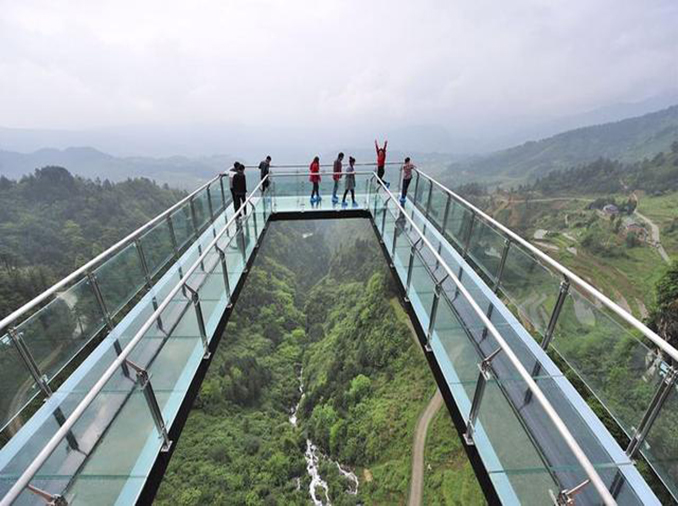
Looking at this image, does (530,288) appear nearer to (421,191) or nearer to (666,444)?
(666,444)

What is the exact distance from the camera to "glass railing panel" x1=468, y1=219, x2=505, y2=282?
5133 mm

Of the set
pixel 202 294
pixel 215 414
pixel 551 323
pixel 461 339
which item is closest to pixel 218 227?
pixel 202 294

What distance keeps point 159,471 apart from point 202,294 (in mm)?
1783

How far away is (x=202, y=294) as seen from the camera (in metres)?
4.10

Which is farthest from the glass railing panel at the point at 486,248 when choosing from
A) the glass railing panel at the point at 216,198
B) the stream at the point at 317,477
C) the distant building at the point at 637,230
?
the distant building at the point at 637,230

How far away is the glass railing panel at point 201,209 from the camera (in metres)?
7.09

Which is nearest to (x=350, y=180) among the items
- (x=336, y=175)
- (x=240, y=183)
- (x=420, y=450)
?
(x=336, y=175)

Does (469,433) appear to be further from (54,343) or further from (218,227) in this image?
(218,227)

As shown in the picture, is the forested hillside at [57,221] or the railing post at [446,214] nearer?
the railing post at [446,214]

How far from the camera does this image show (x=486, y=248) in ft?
18.1

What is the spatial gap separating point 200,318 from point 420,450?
110ft

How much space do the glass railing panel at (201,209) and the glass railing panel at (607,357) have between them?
6.52 metres

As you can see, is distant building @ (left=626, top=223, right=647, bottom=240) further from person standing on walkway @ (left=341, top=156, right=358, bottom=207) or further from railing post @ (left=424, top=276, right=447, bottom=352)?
railing post @ (left=424, top=276, right=447, bottom=352)

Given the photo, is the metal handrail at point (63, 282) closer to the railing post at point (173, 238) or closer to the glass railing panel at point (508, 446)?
the railing post at point (173, 238)
